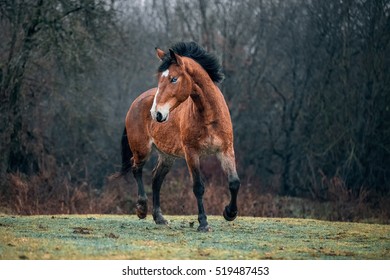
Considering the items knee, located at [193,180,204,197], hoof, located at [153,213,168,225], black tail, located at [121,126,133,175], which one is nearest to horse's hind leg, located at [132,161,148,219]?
hoof, located at [153,213,168,225]

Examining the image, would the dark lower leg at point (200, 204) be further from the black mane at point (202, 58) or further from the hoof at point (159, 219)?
the black mane at point (202, 58)

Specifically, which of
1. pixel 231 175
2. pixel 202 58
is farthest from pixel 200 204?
pixel 202 58

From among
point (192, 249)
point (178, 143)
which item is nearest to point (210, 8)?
point (178, 143)

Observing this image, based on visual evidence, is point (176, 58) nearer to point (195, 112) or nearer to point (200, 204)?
point (195, 112)

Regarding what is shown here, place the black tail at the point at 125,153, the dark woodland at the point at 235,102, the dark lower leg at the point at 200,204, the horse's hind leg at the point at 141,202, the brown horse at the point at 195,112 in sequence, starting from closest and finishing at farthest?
the brown horse at the point at 195,112
the dark lower leg at the point at 200,204
the horse's hind leg at the point at 141,202
the black tail at the point at 125,153
the dark woodland at the point at 235,102

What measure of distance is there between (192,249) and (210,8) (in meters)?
23.9

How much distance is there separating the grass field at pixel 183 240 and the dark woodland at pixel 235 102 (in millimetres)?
6208

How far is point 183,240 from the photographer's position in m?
9.66

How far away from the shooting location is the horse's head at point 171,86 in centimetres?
1038

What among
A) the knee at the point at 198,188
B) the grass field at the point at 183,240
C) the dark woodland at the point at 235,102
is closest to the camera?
the grass field at the point at 183,240

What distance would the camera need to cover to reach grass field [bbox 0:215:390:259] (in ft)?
27.1

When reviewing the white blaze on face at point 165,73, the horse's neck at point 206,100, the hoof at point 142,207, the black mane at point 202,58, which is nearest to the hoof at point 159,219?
the hoof at point 142,207

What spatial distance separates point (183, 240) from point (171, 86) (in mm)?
2394

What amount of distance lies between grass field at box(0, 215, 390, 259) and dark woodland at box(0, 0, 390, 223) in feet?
20.4
